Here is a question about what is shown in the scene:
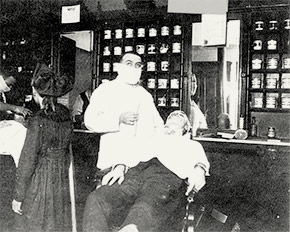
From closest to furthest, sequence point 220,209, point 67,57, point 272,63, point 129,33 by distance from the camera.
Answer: point 220,209 < point 272,63 < point 129,33 < point 67,57

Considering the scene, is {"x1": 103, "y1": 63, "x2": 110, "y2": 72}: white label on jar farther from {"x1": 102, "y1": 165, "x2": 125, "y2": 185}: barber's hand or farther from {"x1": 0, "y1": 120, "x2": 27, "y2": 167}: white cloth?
{"x1": 102, "y1": 165, "x2": 125, "y2": 185}: barber's hand

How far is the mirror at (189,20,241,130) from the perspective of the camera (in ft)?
14.7

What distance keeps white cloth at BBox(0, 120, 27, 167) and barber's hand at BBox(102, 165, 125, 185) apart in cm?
76

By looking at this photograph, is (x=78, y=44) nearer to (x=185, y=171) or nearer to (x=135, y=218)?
(x=185, y=171)

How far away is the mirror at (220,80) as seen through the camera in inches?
176

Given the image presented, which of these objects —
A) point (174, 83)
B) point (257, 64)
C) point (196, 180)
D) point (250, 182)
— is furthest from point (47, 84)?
point (257, 64)

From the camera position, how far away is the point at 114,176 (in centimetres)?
252

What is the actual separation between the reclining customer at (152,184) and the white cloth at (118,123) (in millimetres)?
138

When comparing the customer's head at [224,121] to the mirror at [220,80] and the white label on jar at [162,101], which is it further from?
the white label on jar at [162,101]

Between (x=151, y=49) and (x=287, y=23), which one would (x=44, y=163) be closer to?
(x=151, y=49)

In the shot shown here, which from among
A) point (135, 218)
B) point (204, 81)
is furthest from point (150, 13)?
point (135, 218)

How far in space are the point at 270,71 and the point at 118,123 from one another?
2330 mm

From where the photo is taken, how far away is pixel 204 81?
14.9 ft

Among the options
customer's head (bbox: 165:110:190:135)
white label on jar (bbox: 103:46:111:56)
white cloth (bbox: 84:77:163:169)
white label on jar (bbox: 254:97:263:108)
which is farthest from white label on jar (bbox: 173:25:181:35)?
customer's head (bbox: 165:110:190:135)
